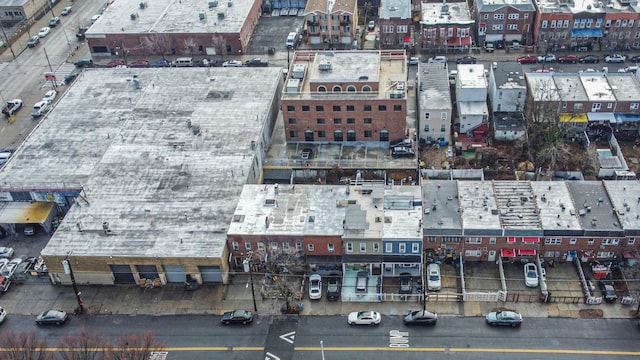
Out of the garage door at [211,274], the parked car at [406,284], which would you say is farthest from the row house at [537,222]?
the garage door at [211,274]

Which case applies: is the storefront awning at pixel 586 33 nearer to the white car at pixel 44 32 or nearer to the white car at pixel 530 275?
the white car at pixel 530 275

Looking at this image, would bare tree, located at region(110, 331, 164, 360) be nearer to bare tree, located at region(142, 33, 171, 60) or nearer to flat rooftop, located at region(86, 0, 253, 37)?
bare tree, located at region(142, 33, 171, 60)

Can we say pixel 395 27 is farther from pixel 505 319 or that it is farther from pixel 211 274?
pixel 505 319

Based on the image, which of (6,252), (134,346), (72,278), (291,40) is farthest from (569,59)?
(6,252)

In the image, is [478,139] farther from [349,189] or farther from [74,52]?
[74,52]

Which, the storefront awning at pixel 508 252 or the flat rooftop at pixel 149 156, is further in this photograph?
the flat rooftop at pixel 149 156

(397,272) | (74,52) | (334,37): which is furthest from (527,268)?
(74,52)
